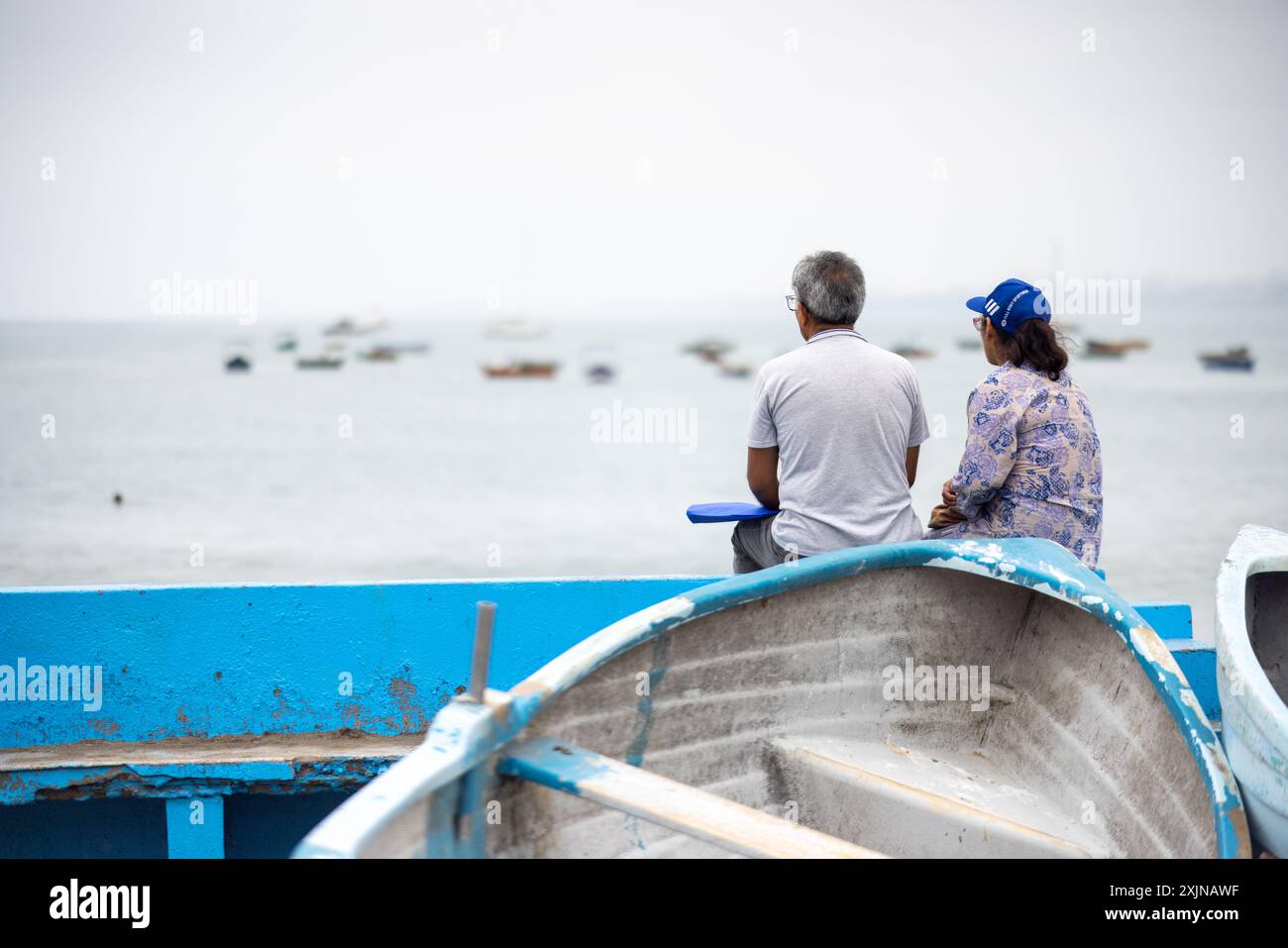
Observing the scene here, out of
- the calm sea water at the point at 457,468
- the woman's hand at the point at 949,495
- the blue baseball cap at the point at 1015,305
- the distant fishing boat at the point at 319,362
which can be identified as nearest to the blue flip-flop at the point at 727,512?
the woman's hand at the point at 949,495

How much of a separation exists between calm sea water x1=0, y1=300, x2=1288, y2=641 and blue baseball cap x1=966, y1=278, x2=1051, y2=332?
350 inches

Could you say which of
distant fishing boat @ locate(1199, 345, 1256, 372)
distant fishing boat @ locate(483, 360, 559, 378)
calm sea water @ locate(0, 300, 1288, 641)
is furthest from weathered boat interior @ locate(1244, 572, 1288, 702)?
distant fishing boat @ locate(1199, 345, 1256, 372)

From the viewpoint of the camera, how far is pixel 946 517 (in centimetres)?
381

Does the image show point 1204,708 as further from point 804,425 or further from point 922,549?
point 804,425

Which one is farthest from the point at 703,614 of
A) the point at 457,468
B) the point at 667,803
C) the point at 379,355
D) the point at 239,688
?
the point at 379,355

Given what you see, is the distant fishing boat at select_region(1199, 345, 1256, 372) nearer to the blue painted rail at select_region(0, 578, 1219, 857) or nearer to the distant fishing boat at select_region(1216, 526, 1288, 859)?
the distant fishing boat at select_region(1216, 526, 1288, 859)

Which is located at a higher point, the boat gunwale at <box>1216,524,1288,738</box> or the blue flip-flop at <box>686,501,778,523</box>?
the blue flip-flop at <box>686,501,778,523</box>

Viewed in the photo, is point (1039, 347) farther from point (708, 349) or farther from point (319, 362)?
point (708, 349)

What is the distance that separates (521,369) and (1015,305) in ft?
163

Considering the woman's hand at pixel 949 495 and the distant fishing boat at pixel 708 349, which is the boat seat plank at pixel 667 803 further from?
the distant fishing boat at pixel 708 349

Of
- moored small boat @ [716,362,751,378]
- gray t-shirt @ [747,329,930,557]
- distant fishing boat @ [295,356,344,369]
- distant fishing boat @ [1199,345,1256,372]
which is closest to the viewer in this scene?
gray t-shirt @ [747,329,930,557]

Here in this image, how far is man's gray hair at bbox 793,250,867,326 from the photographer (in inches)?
140

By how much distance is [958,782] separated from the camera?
3352mm

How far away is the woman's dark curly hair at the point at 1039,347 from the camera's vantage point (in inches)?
141
